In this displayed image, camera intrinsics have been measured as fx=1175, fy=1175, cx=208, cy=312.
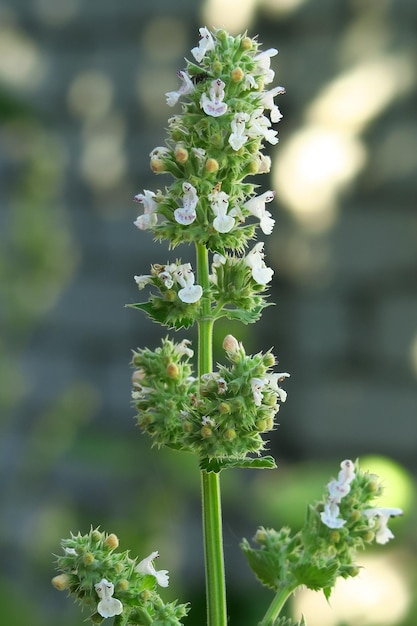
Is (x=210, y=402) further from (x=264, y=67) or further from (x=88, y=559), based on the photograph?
(x=264, y=67)

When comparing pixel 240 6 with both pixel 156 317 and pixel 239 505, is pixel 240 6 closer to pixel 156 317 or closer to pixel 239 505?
pixel 239 505

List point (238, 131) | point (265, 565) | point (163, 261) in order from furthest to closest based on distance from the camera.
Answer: point (163, 261), point (265, 565), point (238, 131)

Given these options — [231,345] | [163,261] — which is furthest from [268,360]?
[163,261]

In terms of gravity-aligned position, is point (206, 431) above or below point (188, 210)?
below

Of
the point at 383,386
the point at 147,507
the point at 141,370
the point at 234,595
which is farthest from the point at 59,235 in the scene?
the point at 141,370

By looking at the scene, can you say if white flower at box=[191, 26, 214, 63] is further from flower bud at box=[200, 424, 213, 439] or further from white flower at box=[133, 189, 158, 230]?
flower bud at box=[200, 424, 213, 439]

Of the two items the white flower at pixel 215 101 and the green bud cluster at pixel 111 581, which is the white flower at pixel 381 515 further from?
the white flower at pixel 215 101

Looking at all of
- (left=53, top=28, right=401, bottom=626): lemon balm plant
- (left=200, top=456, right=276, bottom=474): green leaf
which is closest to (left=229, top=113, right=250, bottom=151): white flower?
(left=53, top=28, right=401, bottom=626): lemon balm plant
